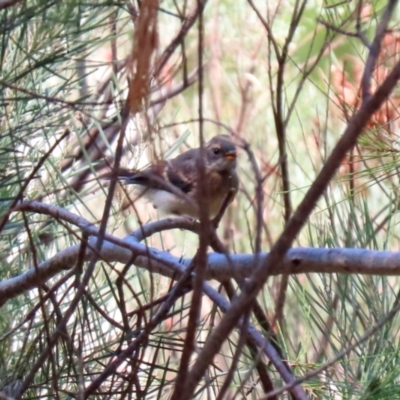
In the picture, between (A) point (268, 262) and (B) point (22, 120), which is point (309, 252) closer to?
(A) point (268, 262)

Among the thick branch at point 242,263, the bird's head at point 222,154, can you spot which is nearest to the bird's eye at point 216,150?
the bird's head at point 222,154

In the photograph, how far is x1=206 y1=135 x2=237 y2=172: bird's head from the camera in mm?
2258

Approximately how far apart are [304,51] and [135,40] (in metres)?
2.47

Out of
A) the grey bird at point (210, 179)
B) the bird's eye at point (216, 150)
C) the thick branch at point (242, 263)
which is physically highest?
the bird's eye at point (216, 150)

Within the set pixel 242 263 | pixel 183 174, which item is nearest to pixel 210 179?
pixel 183 174

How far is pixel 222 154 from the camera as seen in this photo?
7.55ft

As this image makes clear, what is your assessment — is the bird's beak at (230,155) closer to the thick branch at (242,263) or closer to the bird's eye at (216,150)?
the bird's eye at (216,150)

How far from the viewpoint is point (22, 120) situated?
1.42 metres

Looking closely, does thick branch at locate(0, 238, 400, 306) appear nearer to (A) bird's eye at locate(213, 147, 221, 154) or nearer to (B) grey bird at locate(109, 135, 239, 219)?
(B) grey bird at locate(109, 135, 239, 219)

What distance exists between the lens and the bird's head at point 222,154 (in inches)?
88.9

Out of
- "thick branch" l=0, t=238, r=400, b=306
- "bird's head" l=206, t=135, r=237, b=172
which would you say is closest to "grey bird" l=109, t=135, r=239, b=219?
"bird's head" l=206, t=135, r=237, b=172

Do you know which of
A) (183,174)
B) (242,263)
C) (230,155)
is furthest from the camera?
(230,155)

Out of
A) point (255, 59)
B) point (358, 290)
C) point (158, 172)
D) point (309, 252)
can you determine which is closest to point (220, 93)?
point (255, 59)

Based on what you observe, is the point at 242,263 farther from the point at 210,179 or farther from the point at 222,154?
the point at 222,154
